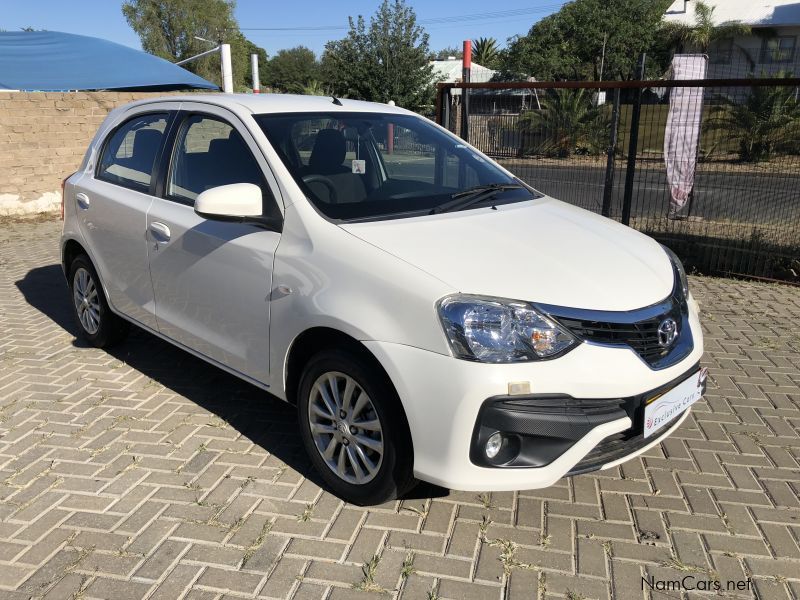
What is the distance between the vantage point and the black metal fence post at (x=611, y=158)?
7.29m

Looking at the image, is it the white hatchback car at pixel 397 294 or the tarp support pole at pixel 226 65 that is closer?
the white hatchback car at pixel 397 294

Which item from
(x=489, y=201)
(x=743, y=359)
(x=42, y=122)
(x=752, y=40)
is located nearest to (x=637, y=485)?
(x=489, y=201)

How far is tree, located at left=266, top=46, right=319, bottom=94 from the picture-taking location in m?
84.5

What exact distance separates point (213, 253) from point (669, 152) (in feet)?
21.3

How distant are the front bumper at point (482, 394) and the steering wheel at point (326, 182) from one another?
895 mm

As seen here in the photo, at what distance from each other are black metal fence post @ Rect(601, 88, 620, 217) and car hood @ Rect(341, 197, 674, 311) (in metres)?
4.15

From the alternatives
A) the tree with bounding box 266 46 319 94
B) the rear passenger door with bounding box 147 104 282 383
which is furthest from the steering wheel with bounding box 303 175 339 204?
the tree with bounding box 266 46 319 94

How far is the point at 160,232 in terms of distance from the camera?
12.8 feet

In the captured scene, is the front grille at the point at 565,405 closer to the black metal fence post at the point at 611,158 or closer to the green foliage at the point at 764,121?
the black metal fence post at the point at 611,158

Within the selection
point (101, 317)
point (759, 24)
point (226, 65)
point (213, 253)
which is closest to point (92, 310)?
point (101, 317)

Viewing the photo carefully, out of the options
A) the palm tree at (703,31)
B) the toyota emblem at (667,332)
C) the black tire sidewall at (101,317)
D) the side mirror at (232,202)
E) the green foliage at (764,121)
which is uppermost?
the palm tree at (703,31)

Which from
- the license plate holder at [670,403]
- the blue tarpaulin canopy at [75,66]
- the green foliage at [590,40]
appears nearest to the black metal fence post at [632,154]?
the license plate holder at [670,403]

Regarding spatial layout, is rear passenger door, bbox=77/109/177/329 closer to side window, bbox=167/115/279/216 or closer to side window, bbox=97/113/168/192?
side window, bbox=97/113/168/192

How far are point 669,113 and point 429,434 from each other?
6.49 metres
